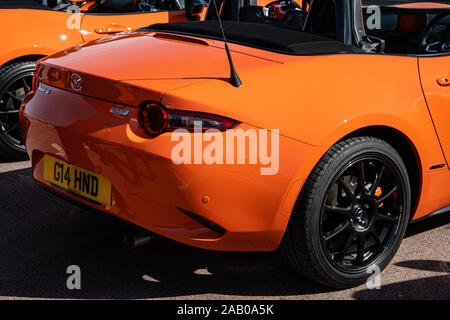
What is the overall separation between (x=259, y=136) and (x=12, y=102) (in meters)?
3.13

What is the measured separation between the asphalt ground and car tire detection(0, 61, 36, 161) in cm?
117

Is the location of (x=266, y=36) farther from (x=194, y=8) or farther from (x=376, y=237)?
(x=194, y=8)

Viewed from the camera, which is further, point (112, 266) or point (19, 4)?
point (19, 4)

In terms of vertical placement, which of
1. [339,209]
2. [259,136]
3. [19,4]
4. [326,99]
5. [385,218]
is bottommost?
[385,218]

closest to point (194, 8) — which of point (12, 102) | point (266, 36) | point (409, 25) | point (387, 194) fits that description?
point (12, 102)

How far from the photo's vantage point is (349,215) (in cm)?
326

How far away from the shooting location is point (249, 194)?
111 inches

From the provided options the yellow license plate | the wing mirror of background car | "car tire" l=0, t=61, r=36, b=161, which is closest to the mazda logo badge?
the yellow license plate

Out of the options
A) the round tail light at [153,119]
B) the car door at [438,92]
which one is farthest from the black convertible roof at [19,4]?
the car door at [438,92]

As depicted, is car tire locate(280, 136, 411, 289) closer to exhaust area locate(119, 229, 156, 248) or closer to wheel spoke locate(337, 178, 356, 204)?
wheel spoke locate(337, 178, 356, 204)

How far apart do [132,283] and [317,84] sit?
4.45 feet

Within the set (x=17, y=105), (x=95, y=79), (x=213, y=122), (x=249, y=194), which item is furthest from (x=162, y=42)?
(x=17, y=105)

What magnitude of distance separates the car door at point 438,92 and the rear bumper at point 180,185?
84cm
